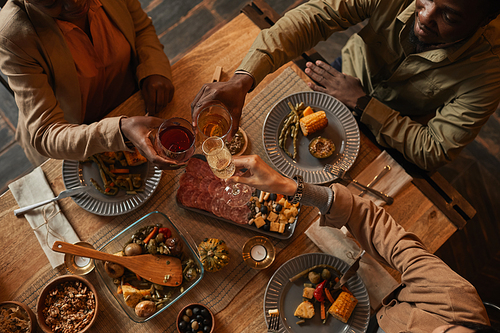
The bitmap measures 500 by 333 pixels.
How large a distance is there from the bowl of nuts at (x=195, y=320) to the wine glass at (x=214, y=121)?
114 centimetres

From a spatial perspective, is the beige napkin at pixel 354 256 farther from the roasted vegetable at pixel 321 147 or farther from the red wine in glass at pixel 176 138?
the red wine in glass at pixel 176 138

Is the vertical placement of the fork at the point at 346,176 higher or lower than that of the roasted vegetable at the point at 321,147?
lower

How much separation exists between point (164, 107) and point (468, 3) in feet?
7.03

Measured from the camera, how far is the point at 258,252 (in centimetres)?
229

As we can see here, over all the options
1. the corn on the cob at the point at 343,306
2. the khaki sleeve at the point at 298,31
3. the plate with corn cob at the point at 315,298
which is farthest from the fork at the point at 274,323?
the khaki sleeve at the point at 298,31

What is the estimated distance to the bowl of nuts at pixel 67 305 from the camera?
209 centimetres

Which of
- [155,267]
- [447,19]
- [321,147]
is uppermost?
[447,19]

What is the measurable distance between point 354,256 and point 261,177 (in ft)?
2.94

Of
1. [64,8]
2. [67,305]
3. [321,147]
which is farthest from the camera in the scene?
[321,147]

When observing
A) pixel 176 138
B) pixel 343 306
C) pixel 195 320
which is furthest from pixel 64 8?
pixel 343 306

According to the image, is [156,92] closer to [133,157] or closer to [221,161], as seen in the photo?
[133,157]

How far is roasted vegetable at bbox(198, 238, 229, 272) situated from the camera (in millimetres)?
2197

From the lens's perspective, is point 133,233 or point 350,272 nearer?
point 350,272

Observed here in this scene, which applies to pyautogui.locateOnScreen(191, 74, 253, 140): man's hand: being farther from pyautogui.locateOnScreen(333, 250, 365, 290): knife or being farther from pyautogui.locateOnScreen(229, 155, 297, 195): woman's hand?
pyautogui.locateOnScreen(333, 250, 365, 290): knife
